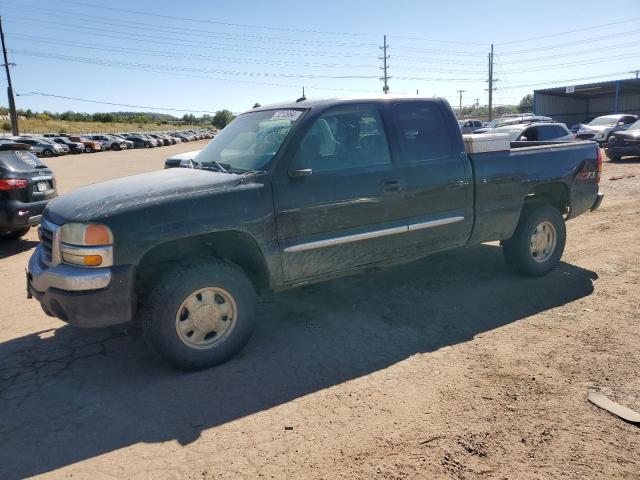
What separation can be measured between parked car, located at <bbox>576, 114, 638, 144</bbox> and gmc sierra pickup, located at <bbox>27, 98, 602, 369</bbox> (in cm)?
2306

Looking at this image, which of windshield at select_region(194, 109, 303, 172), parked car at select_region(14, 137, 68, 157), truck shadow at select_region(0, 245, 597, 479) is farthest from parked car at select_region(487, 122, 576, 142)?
parked car at select_region(14, 137, 68, 157)

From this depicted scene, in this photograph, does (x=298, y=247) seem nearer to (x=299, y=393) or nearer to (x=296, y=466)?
(x=299, y=393)

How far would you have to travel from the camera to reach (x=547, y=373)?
3.65 metres

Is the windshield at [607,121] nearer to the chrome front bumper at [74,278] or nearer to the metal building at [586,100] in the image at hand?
the metal building at [586,100]

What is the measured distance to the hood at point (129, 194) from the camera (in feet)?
11.6

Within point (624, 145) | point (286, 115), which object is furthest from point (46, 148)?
point (286, 115)

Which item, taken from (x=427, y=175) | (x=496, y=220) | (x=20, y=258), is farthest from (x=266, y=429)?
(x=20, y=258)

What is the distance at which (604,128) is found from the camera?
84.4 ft

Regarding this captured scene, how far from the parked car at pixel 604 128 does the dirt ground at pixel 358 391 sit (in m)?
22.8

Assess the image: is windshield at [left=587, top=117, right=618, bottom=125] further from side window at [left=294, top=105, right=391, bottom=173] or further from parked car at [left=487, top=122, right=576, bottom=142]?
side window at [left=294, top=105, right=391, bottom=173]

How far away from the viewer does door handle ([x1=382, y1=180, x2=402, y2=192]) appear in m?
4.41

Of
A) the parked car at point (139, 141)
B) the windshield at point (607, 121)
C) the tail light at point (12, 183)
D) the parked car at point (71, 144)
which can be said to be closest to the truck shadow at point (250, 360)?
the tail light at point (12, 183)

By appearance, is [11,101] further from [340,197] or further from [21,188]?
[340,197]

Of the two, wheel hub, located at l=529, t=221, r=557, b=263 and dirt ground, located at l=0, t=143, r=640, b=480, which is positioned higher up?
wheel hub, located at l=529, t=221, r=557, b=263
